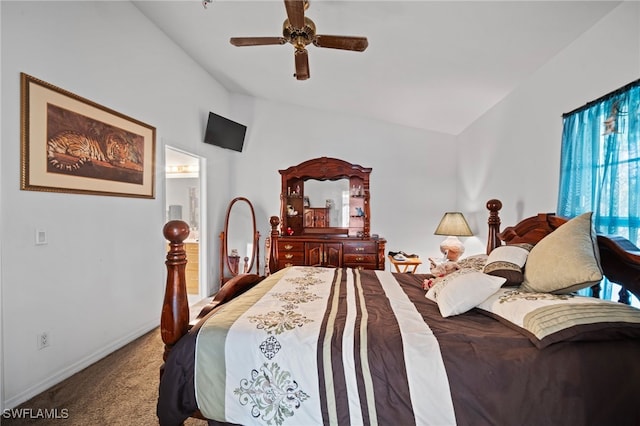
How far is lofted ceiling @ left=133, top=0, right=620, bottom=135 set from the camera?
6.40 feet

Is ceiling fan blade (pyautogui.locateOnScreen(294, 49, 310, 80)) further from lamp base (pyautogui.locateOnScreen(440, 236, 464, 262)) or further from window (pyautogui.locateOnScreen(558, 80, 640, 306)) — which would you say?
lamp base (pyautogui.locateOnScreen(440, 236, 464, 262))

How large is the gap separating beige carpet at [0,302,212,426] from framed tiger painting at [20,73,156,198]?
1.37 m

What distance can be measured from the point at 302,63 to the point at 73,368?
2.87 metres

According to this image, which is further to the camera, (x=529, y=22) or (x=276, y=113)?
(x=276, y=113)

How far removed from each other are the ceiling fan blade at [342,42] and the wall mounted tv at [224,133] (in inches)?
92.8

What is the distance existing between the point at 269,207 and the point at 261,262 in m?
0.86

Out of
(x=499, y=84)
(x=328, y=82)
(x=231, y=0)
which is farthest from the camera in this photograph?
(x=328, y=82)

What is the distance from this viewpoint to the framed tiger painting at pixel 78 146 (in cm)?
193

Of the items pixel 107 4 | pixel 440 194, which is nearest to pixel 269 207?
pixel 440 194

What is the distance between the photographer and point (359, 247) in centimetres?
371

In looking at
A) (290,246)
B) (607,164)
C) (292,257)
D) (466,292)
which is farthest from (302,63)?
(292,257)

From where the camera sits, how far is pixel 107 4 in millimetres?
2457

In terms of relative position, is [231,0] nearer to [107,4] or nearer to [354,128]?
[107,4]

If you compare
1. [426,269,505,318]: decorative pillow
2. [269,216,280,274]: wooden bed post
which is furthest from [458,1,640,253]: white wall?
[269,216,280,274]: wooden bed post
